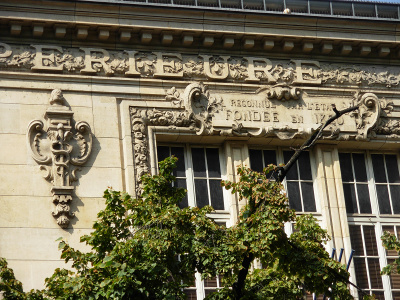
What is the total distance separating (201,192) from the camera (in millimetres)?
28062

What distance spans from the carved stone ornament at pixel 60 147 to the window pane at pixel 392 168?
7.88 meters

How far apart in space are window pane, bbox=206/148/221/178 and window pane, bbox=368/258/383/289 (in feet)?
14.2

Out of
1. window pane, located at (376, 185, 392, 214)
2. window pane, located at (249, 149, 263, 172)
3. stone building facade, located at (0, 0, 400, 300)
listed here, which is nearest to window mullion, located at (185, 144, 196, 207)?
stone building facade, located at (0, 0, 400, 300)

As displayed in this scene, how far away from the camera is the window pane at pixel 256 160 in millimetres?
28877

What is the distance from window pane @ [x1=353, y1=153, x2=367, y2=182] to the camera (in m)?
29.5

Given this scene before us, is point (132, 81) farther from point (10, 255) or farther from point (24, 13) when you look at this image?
point (10, 255)

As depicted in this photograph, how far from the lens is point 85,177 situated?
88.4 ft

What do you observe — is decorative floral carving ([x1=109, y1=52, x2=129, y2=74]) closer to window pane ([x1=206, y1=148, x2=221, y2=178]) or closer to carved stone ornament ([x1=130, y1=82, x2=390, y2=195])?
carved stone ornament ([x1=130, y1=82, x2=390, y2=195])

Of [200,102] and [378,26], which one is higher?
[378,26]

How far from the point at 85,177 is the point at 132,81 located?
2854 mm

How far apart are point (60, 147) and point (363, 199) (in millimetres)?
7795

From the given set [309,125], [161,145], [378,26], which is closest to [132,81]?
[161,145]

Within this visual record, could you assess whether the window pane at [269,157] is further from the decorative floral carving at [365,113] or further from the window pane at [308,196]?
the decorative floral carving at [365,113]

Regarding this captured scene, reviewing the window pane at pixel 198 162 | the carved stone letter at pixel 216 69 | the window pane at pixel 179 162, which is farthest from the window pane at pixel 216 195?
the carved stone letter at pixel 216 69
